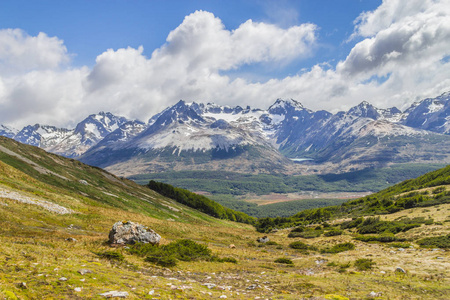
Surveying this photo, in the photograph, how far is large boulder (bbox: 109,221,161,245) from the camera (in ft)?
90.3

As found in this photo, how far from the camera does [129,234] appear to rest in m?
28.2

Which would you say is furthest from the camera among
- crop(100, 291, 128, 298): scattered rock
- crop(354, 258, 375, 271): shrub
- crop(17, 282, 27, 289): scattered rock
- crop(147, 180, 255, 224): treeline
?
crop(147, 180, 255, 224): treeline

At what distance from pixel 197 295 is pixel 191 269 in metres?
9.06

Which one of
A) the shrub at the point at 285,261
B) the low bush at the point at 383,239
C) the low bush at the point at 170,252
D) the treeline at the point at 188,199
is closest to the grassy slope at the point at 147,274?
the shrub at the point at 285,261

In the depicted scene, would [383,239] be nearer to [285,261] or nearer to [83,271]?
[285,261]

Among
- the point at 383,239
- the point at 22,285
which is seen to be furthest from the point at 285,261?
the point at 22,285

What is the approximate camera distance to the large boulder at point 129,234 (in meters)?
27.5

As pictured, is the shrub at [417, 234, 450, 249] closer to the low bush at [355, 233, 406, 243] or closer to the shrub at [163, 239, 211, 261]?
the low bush at [355, 233, 406, 243]

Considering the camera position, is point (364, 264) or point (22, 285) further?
point (364, 264)

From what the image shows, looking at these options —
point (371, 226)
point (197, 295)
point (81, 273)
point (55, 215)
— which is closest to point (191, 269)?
point (197, 295)

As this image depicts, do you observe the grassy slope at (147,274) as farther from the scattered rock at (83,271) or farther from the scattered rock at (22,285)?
the scattered rock at (83,271)

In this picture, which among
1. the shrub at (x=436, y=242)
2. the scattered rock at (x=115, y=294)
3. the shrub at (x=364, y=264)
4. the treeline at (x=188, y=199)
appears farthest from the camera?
the treeline at (x=188, y=199)

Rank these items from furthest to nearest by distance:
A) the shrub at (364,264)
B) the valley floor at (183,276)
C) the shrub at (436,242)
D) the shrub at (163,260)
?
1. the shrub at (436,242)
2. the shrub at (364,264)
3. the shrub at (163,260)
4. the valley floor at (183,276)

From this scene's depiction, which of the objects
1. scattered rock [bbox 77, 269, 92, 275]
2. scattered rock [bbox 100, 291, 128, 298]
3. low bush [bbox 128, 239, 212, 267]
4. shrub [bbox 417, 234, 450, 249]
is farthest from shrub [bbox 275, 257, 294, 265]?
scattered rock [bbox 100, 291, 128, 298]
